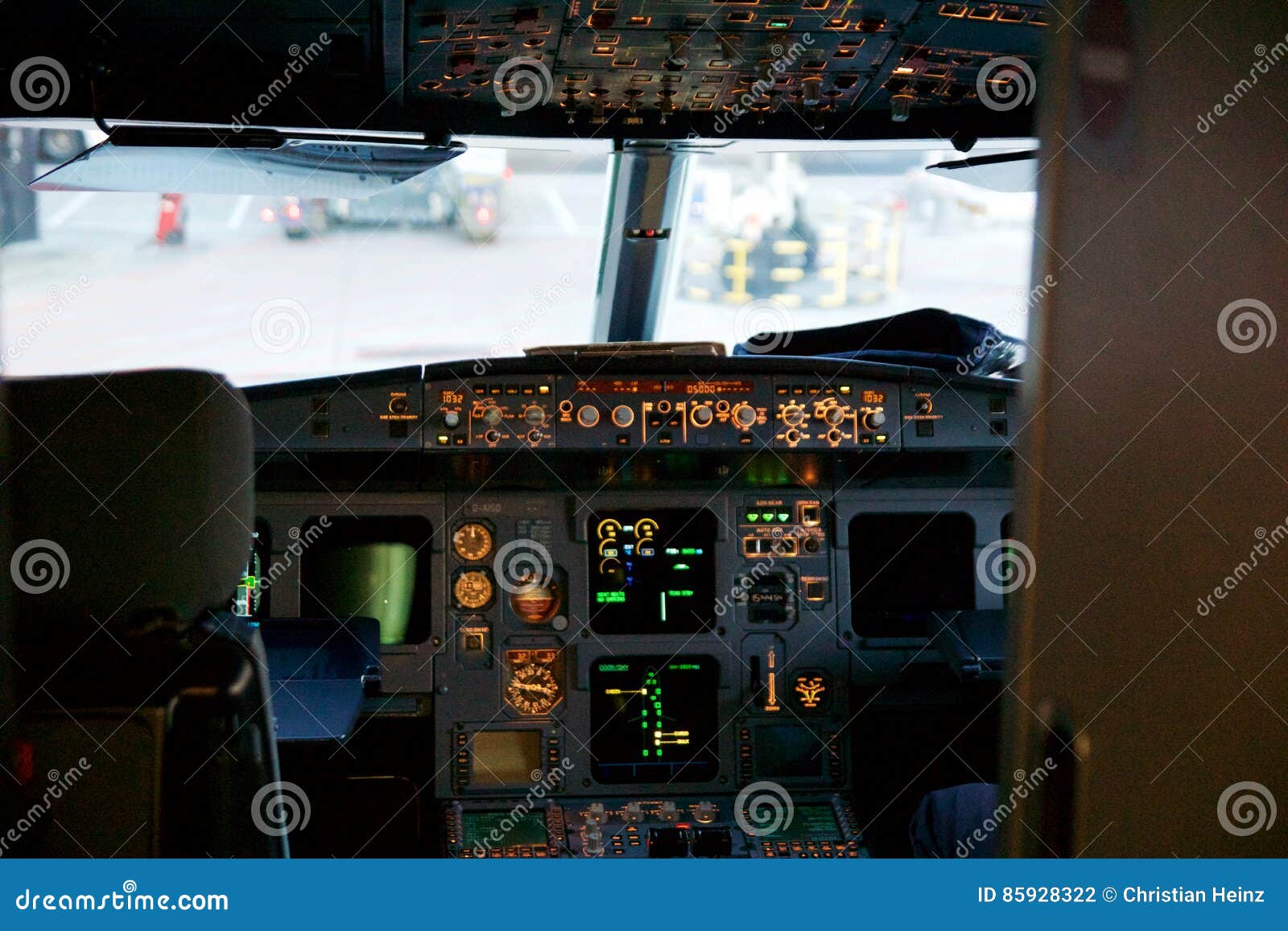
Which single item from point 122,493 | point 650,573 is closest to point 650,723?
point 650,573

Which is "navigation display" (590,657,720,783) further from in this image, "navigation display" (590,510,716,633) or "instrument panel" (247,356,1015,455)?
"instrument panel" (247,356,1015,455)

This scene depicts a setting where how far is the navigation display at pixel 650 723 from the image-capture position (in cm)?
334

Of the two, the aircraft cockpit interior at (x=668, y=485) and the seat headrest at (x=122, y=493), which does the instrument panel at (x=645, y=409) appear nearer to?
the aircraft cockpit interior at (x=668, y=485)

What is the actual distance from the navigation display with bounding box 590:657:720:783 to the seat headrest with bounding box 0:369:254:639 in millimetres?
2150

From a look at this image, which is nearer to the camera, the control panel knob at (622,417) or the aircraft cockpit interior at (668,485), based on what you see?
the aircraft cockpit interior at (668,485)

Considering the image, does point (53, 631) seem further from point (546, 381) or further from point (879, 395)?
point (879, 395)

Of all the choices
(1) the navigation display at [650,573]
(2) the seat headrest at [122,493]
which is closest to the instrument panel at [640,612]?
(1) the navigation display at [650,573]

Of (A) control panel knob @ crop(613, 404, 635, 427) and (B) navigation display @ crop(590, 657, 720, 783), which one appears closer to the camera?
(A) control panel knob @ crop(613, 404, 635, 427)

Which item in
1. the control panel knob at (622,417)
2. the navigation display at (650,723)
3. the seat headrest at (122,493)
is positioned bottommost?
the navigation display at (650,723)

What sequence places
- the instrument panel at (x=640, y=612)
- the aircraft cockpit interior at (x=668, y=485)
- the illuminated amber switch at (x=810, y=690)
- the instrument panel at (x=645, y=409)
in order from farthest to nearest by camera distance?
the illuminated amber switch at (x=810, y=690)
the instrument panel at (x=640, y=612)
the instrument panel at (x=645, y=409)
the aircraft cockpit interior at (x=668, y=485)

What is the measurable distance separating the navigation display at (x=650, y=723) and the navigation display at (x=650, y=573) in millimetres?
103

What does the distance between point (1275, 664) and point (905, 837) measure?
2.92 m

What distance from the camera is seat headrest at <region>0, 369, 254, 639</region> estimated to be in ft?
3.53

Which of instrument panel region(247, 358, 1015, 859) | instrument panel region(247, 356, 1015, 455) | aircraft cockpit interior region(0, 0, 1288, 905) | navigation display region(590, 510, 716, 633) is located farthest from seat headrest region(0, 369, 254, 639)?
navigation display region(590, 510, 716, 633)
